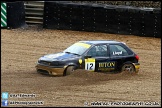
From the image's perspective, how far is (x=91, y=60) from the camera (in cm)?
1506

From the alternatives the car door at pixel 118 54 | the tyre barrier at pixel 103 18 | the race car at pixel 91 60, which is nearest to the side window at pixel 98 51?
the race car at pixel 91 60

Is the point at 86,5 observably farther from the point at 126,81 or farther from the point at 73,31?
the point at 126,81

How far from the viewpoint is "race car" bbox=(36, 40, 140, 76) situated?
14587 mm

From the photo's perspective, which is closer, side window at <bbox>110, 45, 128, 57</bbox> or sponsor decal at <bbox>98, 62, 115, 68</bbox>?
sponsor decal at <bbox>98, 62, 115, 68</bbox>

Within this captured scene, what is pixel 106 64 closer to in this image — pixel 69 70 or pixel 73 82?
pixel 69 70

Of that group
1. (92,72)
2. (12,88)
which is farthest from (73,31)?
(12,88)

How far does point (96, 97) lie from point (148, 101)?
4.63 ft

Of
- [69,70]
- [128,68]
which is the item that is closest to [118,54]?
[128,68]

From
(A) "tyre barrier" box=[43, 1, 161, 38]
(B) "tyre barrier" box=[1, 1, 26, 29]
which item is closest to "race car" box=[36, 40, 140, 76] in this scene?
(A) "tyre barrier" box=[43, 1, 161, 38]

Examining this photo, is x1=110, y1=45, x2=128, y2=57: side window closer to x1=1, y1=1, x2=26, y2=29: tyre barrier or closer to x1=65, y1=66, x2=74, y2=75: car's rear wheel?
x1=65, y1=66, x2=74, y2=75: car's rear wheel

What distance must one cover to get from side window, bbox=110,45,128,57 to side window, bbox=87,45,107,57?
0.86 feet

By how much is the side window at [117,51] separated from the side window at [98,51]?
0.26m

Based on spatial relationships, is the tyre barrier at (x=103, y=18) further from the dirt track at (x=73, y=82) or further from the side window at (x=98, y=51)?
the side window at (x=98, y=51)

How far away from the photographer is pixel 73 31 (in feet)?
85.6
